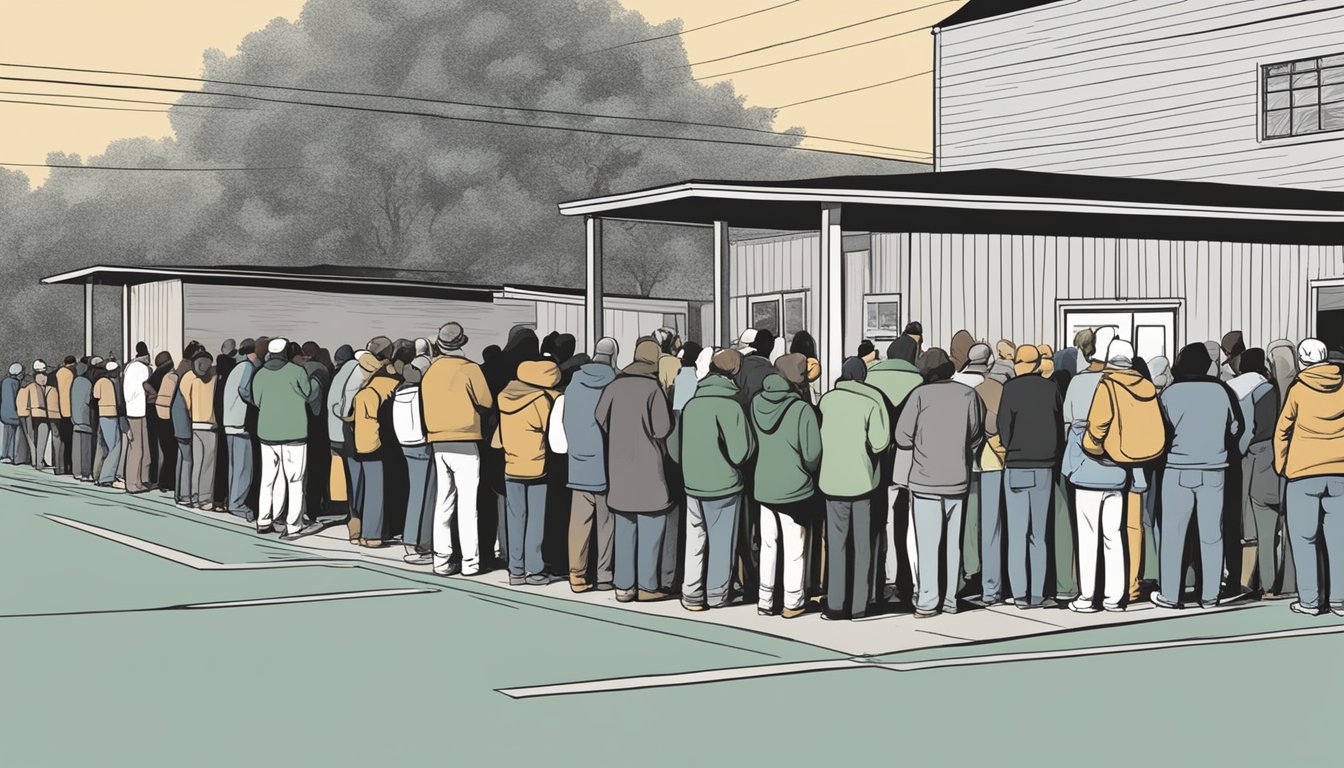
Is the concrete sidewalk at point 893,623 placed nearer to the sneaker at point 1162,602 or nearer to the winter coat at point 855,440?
the sneaker at point 1162,602

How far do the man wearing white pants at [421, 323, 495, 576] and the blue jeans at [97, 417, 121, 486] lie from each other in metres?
11.3

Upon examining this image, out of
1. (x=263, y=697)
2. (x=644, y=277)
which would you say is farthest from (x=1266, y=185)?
(x=644, y=277)

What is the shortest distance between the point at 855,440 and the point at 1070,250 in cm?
1241

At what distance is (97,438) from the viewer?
942 inches

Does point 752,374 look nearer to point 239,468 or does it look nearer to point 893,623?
point 893,623

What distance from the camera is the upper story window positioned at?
2347cm

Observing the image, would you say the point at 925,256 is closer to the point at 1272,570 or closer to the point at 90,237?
the point at 1272,570

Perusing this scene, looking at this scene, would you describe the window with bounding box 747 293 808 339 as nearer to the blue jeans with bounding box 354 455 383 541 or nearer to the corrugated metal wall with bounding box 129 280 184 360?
the blue jeans with bounding box 354 455 383 541

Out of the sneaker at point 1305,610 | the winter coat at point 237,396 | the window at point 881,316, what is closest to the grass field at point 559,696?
the sneaker at point 1305,610

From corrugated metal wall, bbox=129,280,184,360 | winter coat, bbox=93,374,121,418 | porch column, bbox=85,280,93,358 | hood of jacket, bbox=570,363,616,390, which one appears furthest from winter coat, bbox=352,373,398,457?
porch column, bbox=85,280,93,358

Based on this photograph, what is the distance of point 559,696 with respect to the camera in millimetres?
8148

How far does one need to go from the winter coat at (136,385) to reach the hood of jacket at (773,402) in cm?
1277

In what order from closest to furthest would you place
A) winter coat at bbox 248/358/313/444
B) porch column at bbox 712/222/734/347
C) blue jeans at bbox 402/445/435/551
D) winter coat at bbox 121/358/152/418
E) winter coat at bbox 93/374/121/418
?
blue jeans at bbox 402/445/435/551 → winter coat at bbox 248/358/313/444 → porch column at bbox 712/222/734/347 → winter coat at bbox 121/358/152/418 → winter coat at bbox 93/374/121/418

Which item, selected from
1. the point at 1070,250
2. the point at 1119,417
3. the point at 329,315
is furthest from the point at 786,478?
the point at 329,315
